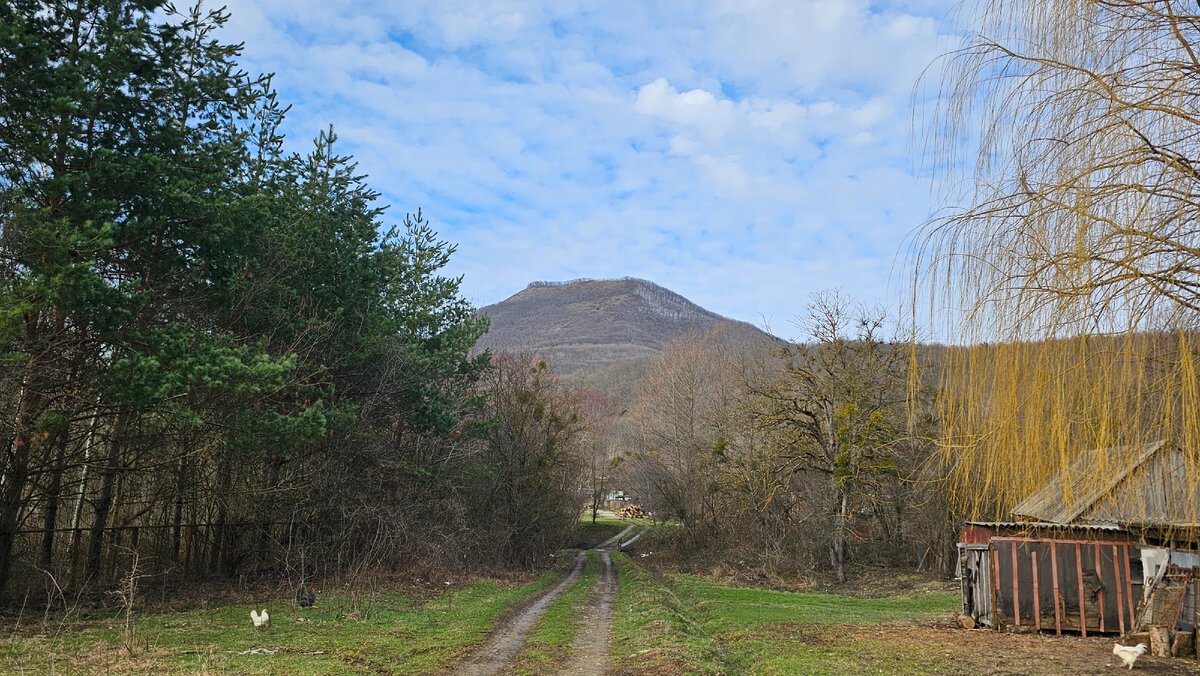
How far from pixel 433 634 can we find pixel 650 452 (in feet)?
93.0

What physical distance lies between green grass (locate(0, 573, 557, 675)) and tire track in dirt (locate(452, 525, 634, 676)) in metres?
0.30

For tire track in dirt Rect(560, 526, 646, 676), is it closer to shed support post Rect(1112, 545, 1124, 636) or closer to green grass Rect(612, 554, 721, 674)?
green grass Rect(612, 554, 721, 674)

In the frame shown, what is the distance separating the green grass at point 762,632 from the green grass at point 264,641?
3.00 m

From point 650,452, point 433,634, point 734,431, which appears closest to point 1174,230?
point 433,634

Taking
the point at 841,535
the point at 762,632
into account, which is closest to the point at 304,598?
the point at 762,632

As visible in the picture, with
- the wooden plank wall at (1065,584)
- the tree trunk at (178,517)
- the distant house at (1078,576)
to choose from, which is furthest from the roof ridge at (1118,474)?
the tree trunk at (178,517)

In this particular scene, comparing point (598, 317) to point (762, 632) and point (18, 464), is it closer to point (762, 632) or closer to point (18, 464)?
point (762, 632)

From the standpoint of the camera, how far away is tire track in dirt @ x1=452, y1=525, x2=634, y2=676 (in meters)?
9.55

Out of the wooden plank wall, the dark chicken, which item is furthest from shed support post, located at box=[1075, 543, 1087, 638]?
the dark chicken

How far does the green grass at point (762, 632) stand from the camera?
33.7 ft

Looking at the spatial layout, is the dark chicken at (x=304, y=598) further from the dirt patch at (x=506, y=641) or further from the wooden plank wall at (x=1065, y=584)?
the wooden plank wall at (x=1065, y=584)

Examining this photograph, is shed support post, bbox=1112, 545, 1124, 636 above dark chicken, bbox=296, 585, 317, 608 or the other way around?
above

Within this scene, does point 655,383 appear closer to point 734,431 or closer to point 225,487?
point 734,431

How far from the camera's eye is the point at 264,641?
35.8 feet
